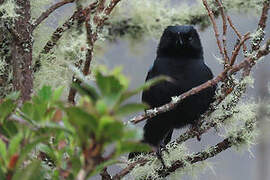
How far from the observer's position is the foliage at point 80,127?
1.43ft

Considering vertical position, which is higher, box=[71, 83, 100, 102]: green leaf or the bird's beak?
box=[71, 83, 100, 102]: green leaf

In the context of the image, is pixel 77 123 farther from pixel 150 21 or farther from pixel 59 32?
pixel 150 21

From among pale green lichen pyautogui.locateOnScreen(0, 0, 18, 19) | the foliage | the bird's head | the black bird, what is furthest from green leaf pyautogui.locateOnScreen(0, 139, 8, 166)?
the bird's head

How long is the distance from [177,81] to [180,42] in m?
0.17

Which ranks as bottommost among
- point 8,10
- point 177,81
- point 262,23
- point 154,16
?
point 177,81

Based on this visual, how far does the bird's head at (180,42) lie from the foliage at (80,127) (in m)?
1.16

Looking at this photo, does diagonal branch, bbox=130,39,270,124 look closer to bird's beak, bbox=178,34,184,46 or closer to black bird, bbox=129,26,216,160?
black bird, bbox=129,26,216,160

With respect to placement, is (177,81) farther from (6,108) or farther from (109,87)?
(109,87)

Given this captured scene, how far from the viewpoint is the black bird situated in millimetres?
1567

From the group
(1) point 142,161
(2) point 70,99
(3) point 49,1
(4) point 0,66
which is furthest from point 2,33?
(1) point 142,161

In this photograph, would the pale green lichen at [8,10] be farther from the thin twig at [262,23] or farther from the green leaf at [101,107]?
the green leaf at [101,107]

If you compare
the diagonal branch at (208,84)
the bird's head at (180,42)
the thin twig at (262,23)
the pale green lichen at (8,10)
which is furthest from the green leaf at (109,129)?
the bird's head at (180,42)

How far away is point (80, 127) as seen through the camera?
449mm

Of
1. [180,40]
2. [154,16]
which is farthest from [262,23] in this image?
[154,16]
